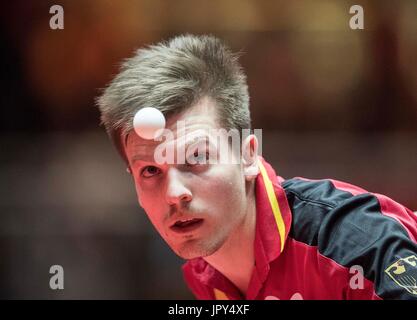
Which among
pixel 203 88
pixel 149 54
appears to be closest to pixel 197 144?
pixel 203 88

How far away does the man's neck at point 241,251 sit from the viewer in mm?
1127

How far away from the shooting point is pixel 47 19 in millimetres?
1188

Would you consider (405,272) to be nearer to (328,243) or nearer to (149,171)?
(328,243)

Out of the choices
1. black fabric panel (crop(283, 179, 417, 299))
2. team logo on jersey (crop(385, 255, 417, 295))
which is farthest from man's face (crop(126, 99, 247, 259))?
team logo on jersey (crop(385, 255, 417, 295))

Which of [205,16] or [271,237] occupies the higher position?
→ [205,16]

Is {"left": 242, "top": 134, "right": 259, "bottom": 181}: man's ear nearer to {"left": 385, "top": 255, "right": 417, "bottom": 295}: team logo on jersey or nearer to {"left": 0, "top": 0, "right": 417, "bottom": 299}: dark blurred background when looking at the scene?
{"left": 0, "top": 0, "right": 417, "bottom": 299}: dark blurred background

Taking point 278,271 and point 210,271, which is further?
point 210,271

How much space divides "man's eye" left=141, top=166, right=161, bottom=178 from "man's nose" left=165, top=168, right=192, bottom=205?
0.03 meters

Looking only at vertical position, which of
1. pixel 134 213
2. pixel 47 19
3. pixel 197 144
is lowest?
pixel 134 213

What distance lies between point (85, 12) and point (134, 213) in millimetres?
388

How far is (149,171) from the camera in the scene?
3.45 feet

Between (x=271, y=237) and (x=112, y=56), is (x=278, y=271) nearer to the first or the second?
(x=271, y=237)

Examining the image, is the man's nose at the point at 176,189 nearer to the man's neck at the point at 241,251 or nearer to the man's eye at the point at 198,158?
the man's eye at the point at 198,158

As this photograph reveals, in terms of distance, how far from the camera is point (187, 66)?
1.06m
